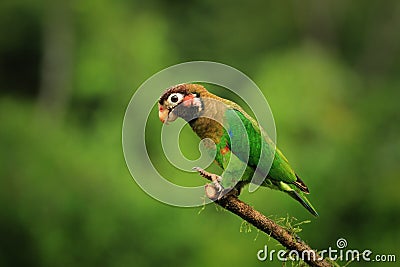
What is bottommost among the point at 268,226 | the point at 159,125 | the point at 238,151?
the point at 268,226

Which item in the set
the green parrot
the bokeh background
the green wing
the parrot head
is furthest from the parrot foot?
the bokeh background

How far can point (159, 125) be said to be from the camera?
10797 millimetres

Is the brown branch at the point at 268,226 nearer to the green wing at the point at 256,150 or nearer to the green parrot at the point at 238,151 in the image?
the green parrot at the point at 238,151

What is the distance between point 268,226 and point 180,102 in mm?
496

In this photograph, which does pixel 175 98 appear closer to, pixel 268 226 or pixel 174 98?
pixel 174 98

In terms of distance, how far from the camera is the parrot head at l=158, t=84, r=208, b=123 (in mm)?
2418

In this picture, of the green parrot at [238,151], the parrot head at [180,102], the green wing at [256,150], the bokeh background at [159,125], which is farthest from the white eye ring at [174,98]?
the bokeh background at [159,125]

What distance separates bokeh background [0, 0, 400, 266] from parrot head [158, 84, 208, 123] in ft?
20.1

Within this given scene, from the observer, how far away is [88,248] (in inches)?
411

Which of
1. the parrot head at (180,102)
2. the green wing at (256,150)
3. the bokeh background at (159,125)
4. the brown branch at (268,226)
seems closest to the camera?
the parrot head at (180,102)

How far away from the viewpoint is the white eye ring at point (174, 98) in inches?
95.3

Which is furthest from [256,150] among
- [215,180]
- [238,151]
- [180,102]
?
[180,102]

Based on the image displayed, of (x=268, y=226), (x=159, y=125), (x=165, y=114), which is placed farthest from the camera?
(x=159, y=125)

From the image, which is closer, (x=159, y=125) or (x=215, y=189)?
(x=215, y=189)
